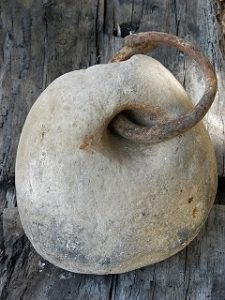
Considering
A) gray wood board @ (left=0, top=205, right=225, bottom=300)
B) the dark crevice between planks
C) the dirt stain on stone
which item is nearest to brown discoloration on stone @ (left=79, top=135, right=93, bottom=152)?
the dirt stain on stone

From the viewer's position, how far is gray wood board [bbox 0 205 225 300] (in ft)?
5.49

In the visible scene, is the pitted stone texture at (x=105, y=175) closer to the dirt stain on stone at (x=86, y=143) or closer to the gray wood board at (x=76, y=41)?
the dirt stain on stone at (x=86, y=143)

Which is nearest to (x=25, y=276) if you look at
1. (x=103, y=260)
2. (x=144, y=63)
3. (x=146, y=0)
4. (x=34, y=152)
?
(x=103, y=260)

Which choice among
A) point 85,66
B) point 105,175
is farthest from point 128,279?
point 85,66

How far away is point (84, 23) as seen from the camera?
2.15 m

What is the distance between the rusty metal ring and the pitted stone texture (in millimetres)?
46

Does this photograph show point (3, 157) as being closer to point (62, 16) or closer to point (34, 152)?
point (34, 152)

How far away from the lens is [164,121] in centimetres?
156

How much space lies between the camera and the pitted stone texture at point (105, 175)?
1.52 m

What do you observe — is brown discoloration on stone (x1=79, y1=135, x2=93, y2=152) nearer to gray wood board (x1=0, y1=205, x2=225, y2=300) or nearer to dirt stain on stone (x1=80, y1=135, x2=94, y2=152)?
dirt stain on stone (x1=80, y1=135, x2=94, y2=152)

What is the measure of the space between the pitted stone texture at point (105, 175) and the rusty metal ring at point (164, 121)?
5cm

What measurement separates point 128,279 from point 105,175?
0.33 m

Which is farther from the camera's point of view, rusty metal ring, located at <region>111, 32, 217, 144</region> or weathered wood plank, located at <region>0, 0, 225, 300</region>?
weathered wood plank, located at <region>0, 0, 225, 300</region>

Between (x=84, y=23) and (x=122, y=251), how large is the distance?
871 millimetres
